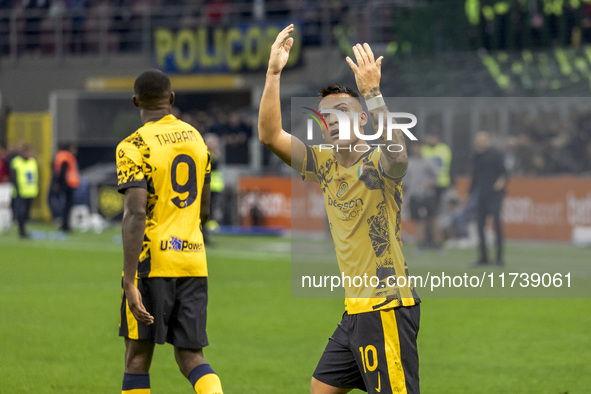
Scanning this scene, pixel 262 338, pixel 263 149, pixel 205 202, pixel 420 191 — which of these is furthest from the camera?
pixel 263 149

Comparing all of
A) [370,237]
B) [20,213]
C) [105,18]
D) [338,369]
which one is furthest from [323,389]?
[105,18]

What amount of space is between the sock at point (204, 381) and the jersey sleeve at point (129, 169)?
106 cm

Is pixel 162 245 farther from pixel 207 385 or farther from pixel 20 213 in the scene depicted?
pixel 20 213

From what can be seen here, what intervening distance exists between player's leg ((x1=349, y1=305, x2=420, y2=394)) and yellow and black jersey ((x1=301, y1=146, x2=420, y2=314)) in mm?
59

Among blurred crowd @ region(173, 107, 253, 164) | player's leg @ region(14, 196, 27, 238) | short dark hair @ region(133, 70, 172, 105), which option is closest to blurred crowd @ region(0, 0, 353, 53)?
blurred crowd @ region(173, 107, 253, 164)

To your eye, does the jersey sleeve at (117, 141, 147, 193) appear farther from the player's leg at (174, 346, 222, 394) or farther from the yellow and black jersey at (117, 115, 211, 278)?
the player's leg at (174, 346, 222, 394)

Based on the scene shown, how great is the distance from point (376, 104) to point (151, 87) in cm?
172

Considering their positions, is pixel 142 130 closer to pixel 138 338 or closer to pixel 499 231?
pixel 138 338

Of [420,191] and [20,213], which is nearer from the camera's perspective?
[420,191]

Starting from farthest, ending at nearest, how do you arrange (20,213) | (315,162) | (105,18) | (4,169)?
1. (105,18)
2. (4,169)
3. (20,213)
4. (315,162)

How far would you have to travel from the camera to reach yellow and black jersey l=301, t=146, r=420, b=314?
5.06 meters

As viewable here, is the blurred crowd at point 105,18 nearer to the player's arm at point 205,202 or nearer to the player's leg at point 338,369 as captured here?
the player's arm at point 205,202

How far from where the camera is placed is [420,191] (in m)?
20.9

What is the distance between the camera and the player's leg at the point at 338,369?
5312 millimetres
